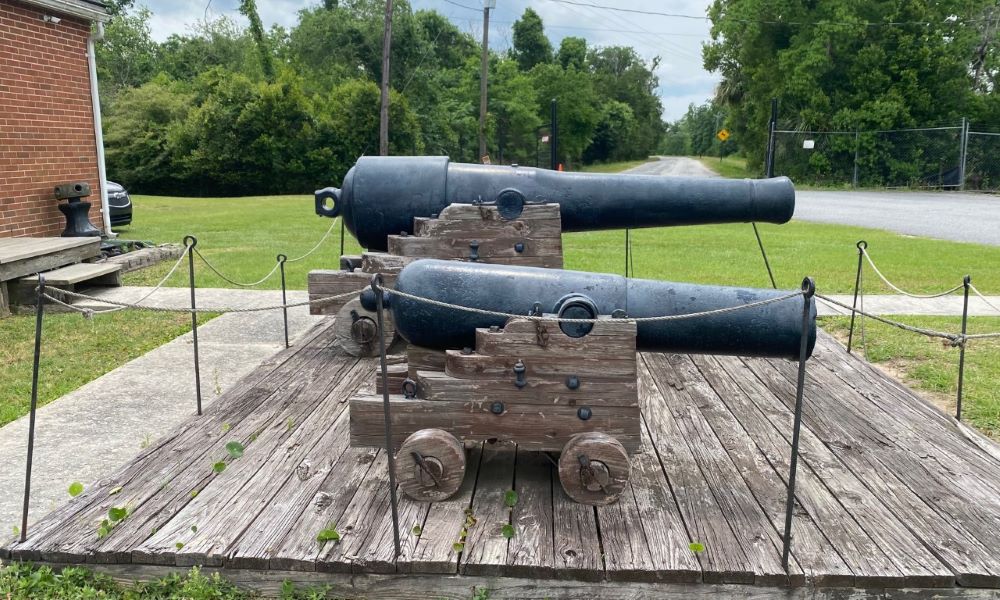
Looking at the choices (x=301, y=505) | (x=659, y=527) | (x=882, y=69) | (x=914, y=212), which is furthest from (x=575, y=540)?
(x=882, y=69)

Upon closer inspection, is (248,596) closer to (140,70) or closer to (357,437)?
(357,437)

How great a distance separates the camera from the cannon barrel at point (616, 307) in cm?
285

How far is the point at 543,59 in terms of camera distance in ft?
165

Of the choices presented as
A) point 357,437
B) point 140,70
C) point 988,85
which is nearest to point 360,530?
point 357,437

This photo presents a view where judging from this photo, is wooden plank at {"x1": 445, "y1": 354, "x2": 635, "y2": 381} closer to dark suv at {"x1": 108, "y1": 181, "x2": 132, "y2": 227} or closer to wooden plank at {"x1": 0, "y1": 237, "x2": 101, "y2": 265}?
wooden plank at {"x1": 0, "y1": 237, "x2": 101, "y2": 265}

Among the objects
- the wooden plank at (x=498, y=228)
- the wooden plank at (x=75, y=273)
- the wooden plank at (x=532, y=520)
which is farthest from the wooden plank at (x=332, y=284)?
the wooden plank at (x=75, y=273)

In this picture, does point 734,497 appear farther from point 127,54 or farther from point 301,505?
point 127,54

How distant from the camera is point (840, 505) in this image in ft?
9.65

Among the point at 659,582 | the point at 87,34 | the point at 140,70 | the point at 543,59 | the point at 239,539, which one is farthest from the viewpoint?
the point at 543,59

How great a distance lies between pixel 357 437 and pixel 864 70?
1078 inches

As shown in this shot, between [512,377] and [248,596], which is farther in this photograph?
[512,377]

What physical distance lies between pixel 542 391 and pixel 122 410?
2.73 m

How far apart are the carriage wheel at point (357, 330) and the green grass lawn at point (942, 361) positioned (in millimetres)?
3406

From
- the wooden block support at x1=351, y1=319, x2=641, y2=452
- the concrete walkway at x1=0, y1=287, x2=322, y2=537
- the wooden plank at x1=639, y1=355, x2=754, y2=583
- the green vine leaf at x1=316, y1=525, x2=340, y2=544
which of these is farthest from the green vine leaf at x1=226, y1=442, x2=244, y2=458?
the wooden plank at x1=639, y1=355, x2=754, y2=583
